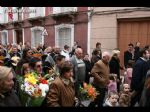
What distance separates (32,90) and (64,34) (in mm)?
12192

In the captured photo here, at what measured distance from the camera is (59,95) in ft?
11.2

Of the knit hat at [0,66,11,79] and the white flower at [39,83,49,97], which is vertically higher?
the knit hat at [0,66,11,79]

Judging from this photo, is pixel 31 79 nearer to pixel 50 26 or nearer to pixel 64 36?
pixel 64 36

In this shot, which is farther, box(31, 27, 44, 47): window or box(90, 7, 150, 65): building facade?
box(31, 27, 44, 47): window

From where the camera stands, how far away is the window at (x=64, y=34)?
15.2m

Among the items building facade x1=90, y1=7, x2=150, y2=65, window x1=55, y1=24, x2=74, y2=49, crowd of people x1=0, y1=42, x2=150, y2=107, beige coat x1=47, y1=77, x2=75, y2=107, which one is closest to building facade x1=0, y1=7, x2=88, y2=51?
window x1=55, y1=24, x2=74, y2=49

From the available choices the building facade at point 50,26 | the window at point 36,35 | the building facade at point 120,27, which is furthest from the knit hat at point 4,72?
the window at point 36,35

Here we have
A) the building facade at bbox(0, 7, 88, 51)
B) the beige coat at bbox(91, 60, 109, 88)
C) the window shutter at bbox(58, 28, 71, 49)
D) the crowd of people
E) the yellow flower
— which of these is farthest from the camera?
the window shutter at bbox(58, 28, 71, 49)

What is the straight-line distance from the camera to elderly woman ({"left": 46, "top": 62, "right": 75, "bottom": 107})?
336cm

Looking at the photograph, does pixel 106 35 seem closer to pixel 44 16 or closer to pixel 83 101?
pixel 44 16

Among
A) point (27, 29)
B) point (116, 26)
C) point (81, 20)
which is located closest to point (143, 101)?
point (116, 26)

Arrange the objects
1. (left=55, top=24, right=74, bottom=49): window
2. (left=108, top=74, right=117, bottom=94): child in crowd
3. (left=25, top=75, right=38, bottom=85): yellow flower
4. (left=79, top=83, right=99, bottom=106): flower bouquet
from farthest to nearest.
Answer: (left=55, top=24, right=74, bottom=49): window, (left=108, top=74, right=117, bottom=94): child in crowd, (left=79, top=83, right=99, bottom=106): flower bouquet, (left=25, top=75, right=38, bottom=85): yellow flower

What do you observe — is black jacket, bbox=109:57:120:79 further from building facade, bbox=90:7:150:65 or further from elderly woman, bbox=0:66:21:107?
elderly woman, bbox=0:66:21:107

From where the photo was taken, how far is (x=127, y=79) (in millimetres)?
6398
